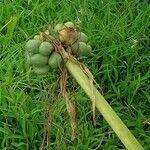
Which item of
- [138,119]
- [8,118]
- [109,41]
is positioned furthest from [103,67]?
[8,118]

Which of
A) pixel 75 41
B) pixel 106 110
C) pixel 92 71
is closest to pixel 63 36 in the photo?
pixel 75 41

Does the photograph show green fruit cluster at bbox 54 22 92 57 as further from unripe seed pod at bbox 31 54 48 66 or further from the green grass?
the green grass

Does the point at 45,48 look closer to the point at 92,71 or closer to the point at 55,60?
the point at 55,60

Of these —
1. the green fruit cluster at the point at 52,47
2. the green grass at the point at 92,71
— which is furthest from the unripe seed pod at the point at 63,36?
the green grass at the point at 92,71

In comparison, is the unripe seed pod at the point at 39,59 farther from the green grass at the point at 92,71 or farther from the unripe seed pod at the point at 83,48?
the green grass at the point at 92,71

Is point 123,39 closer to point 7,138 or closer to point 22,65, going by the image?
point 22,65
